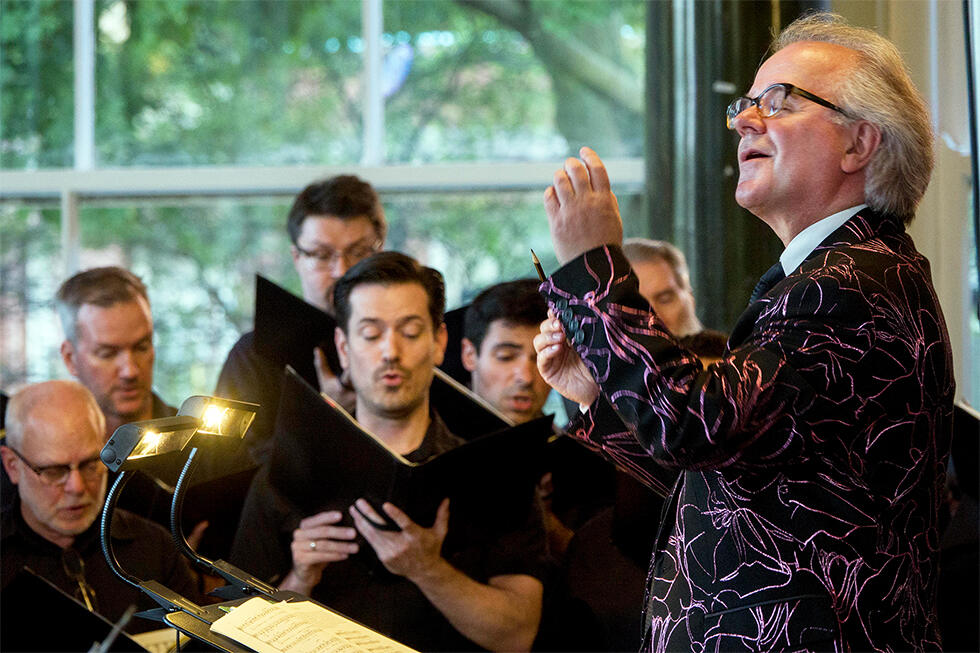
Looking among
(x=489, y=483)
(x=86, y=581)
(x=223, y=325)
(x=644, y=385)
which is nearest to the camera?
(x=644, y=385)

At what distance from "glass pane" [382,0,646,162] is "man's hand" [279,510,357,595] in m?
2.77

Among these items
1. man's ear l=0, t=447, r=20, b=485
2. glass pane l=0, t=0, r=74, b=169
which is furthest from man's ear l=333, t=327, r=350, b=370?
glass pane l=0, t=0, r=74, b=169

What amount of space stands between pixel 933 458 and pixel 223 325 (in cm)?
387

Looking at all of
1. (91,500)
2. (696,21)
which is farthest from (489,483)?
(696,21)

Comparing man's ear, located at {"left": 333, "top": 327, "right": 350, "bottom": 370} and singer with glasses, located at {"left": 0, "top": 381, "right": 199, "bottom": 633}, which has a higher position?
man's ear, located at {"left": 333, "top": 327, "right": 350, "bottom": 370}

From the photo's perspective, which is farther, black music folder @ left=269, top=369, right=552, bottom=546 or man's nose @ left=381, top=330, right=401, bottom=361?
man's nose @ left=381, top=330, right=401, bottom=361

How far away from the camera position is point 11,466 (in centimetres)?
245

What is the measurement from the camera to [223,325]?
4711 millimetres

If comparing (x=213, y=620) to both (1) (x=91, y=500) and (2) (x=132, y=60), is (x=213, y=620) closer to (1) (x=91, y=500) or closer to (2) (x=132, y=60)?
(1) (x=91, y=500)

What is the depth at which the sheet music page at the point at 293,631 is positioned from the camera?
4.01 ft

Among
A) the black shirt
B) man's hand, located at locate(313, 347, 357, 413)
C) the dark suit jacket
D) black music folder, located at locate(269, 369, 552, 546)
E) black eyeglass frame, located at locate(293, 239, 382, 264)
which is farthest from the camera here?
black eyeglass frame, located at locate(293, 239, 382, 264)

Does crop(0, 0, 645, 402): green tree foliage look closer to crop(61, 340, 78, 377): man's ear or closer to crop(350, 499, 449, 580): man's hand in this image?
crop(61, 340, 78, 377): man's ear

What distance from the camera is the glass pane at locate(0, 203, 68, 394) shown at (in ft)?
15.5

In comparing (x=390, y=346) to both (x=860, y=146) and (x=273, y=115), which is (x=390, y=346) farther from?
(x=273, y=115)
